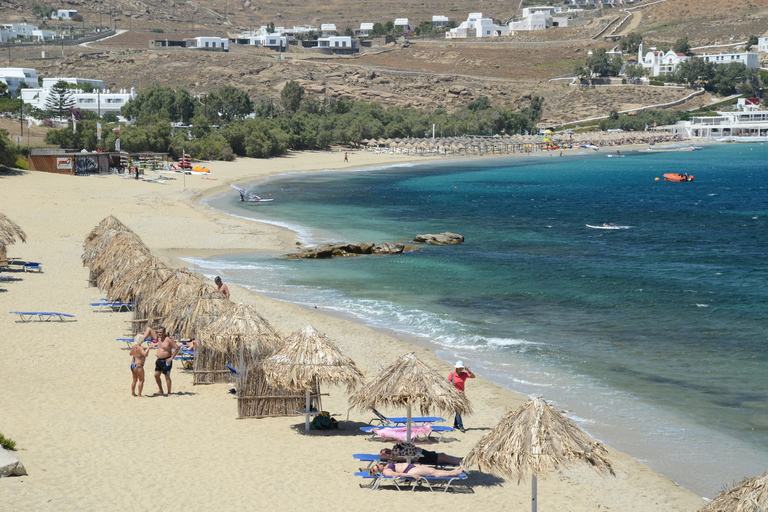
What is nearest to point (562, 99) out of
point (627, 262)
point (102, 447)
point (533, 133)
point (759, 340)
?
point (533, 133)

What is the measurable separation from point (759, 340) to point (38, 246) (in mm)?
25926

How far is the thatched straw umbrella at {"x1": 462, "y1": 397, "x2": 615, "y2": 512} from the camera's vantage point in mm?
9781

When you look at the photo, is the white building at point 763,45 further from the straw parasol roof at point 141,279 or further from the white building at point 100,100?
the straw parasol roof at point 141,279

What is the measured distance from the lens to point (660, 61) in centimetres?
16700

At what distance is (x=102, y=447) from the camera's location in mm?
12570

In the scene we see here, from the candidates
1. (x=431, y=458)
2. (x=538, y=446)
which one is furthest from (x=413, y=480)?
(x=538, y=446)

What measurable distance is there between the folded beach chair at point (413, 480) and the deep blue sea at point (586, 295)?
3.04 meters

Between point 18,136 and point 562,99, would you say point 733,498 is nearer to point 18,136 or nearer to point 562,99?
point 18,136

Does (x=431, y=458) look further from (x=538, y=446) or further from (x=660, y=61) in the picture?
(x=660, y=61)

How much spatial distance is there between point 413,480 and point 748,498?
5.28m

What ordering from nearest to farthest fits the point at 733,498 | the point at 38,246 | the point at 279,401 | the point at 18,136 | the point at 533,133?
the point at 733,498, the point at 279,401, the point at 38,246, the point at 18,136, the point at 533,133

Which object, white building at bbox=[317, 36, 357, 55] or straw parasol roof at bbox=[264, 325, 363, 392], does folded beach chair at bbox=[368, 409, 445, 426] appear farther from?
white building at bbox=[317, 36, 357, 55]

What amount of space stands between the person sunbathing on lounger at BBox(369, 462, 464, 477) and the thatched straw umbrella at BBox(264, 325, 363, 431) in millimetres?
1818

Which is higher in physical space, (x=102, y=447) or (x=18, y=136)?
(x=18, y=136)
